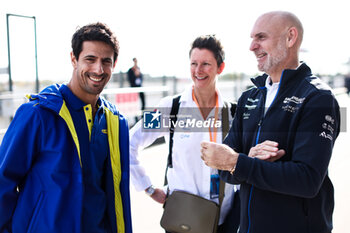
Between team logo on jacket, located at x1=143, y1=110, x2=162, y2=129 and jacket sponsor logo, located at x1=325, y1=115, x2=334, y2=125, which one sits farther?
team logo on jacket, located at x1=143, y1=110, x2=162, y2=129

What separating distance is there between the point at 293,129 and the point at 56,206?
4.37ft

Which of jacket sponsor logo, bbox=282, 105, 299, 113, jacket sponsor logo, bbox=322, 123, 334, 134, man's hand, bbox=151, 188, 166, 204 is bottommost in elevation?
man's hand, bbox=151, 188, 166, 204

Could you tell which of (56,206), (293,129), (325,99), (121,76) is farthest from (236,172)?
(121,76)

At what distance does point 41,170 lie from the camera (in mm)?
1862

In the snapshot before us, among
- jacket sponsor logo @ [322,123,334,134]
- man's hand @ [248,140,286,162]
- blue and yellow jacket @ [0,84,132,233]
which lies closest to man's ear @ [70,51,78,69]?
blue and yellow jacket @ [0,84,132,233]

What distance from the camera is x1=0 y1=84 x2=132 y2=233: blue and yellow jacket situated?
5.96 ft

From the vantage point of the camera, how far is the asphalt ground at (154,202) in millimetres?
4617

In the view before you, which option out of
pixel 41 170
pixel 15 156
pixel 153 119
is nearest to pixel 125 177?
pixel 41 170

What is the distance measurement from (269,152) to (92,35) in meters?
1.29

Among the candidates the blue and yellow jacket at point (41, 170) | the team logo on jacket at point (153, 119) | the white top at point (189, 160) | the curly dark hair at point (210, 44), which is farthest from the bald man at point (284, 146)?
the team logo on jacket at point (153, 119)

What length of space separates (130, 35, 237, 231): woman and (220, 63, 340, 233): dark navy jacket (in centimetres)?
74

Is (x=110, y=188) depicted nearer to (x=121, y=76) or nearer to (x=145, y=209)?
(x=145, y=209)

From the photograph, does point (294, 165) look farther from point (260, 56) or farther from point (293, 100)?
point (260, 56)

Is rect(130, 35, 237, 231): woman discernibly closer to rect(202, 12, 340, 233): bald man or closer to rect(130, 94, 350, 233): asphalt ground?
rect(202, 12, 340, 233): bald man
